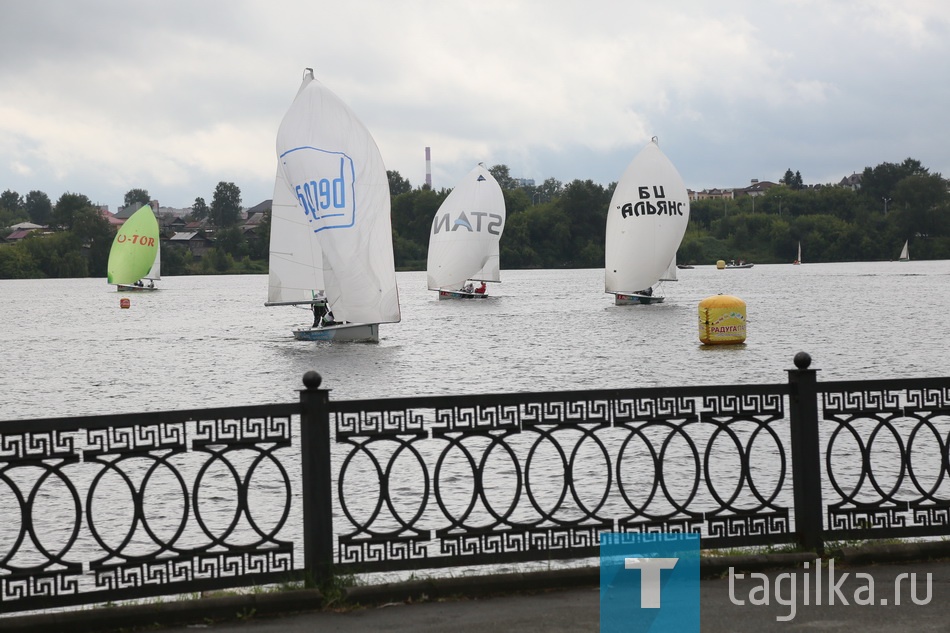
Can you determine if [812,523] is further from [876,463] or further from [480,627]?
[876,463]

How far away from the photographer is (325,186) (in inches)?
1442

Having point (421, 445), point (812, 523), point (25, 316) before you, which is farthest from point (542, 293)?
point (812, 523)

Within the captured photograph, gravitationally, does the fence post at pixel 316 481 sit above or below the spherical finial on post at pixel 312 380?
below

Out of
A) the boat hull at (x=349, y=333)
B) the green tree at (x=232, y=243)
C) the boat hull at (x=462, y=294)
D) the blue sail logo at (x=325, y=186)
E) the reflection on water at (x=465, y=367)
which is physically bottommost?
the reflection on water at (x=465, y=367)

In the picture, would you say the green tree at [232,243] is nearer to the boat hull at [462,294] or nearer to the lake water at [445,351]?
the lake water at [445,351]

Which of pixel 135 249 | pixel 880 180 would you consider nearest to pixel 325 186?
pixel 135 249

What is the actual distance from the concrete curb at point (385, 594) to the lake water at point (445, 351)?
21.3 metres

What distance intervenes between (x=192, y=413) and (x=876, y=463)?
13.8m

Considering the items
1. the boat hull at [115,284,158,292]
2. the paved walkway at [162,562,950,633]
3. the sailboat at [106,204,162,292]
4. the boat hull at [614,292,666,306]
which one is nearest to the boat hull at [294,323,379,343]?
the boat hull at [614,292,666,306]

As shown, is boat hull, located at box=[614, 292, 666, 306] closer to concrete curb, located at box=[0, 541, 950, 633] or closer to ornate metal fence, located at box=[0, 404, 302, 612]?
concrete curb, located at box=[0, 541, 950, 633]

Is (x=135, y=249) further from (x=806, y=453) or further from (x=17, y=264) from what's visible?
(x=806, y=453)

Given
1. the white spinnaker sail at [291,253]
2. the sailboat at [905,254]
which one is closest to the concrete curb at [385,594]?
the white spinnaker sail at [291,253]

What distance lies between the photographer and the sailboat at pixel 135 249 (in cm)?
9775

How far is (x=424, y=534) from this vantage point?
7.10 metres
